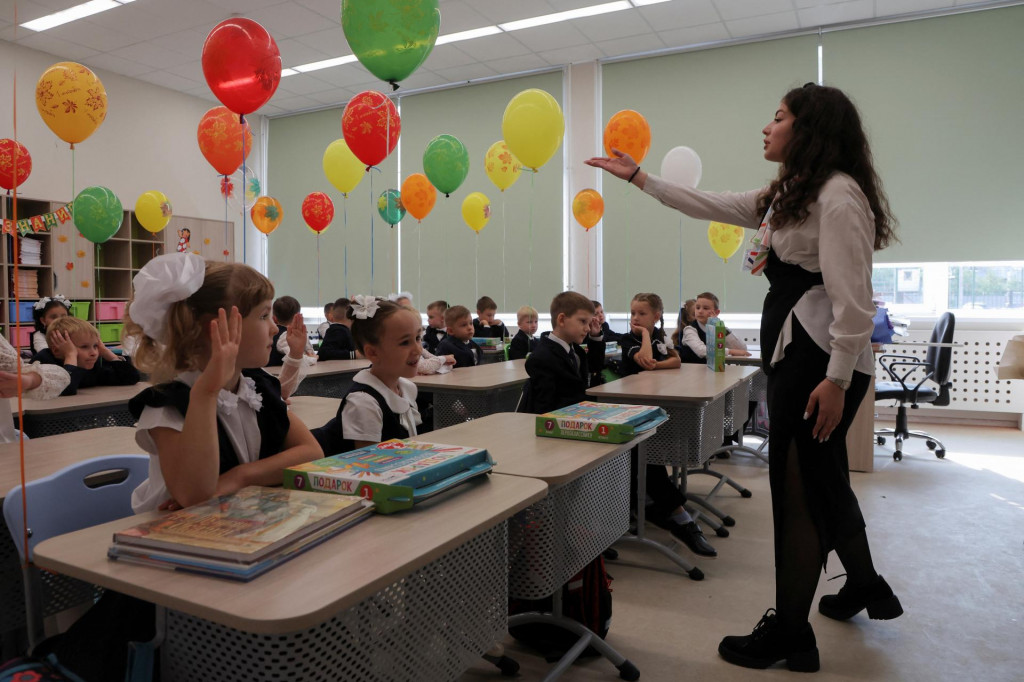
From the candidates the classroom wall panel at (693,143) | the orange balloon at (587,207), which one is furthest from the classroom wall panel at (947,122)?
the orange balloon at (587,207)

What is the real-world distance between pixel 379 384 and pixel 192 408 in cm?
75

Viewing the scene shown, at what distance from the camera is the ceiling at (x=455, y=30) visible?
5.89 m

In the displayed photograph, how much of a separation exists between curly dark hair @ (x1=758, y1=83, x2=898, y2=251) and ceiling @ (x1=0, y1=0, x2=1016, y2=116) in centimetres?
463

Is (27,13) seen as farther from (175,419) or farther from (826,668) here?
(826,668)

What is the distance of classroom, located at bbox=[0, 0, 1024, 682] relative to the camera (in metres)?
1.39

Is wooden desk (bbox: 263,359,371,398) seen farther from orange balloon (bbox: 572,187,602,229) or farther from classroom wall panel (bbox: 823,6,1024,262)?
classroom wall panel (bbox: 823,6,1024,262)

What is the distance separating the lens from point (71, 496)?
1327mm

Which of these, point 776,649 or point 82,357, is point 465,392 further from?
point 776,649

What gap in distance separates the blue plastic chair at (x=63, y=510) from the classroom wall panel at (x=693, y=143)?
5964 mm

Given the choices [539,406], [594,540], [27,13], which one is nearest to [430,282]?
[27,13]

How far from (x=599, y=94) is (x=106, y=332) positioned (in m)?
5.59

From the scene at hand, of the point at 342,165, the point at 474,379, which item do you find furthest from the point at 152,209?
the point at 474,379

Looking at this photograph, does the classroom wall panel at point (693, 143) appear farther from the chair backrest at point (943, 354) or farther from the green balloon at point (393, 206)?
the green balloon at point (393, 206)

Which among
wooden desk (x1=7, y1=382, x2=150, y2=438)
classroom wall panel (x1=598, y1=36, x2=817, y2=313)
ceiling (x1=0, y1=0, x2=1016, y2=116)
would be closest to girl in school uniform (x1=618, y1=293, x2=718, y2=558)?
wooden desk (x1=7, y1=382, x2=150, y2=438)
